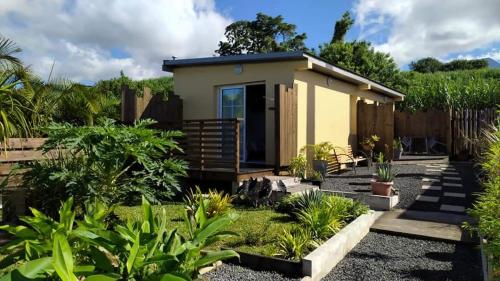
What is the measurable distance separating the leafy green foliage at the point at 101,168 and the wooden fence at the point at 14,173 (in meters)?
0.62

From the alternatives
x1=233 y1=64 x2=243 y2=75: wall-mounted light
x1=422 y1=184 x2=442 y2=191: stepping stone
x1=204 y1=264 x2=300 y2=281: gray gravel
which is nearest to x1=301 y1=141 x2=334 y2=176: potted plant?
x1=422 y1=184 x2=442 y2=191: stepping stone

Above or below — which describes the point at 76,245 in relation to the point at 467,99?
below

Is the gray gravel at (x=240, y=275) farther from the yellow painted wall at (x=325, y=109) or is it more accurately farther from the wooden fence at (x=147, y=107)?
the wooden fence at (x=147, y=107)

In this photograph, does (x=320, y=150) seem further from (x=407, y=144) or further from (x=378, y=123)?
(x=407, y=144)

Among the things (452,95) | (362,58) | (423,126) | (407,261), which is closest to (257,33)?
(362,58)

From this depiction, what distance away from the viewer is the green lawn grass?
5.10 m

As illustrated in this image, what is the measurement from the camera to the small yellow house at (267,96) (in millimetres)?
10102

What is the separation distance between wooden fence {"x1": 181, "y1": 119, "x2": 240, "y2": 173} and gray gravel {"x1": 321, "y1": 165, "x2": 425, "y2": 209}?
237 centimetres

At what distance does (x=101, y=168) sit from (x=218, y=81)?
6.36 metres

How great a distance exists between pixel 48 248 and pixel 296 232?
3492 millimetres

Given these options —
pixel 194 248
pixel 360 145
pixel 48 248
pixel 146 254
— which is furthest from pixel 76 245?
pixel 360 145

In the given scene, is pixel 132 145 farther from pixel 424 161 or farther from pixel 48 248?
pixel 424 161

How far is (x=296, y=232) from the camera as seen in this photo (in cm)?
539

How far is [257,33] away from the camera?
4275 cm
